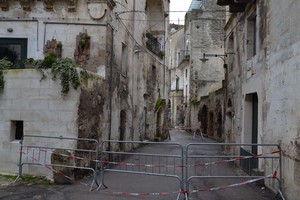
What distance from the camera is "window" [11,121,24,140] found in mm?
9568

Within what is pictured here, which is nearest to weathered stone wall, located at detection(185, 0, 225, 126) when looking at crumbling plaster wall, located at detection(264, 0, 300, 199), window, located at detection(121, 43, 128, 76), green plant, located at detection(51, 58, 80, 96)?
window, located at detection(121, 43, 128, 76)

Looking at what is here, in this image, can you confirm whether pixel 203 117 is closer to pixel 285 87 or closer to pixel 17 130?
pixel 17 130

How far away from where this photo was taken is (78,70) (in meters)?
9.02

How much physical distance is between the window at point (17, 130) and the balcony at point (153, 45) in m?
11.8

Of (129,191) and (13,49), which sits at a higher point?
(13,49)

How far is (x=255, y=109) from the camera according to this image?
10352mm

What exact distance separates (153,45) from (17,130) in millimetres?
13302

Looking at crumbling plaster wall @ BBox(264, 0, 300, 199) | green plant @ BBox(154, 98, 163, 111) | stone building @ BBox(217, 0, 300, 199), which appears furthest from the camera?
green plant @ BBox(154, 98, 163, 111)

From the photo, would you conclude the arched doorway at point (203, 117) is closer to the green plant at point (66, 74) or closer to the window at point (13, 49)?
the window at point (13, 49)

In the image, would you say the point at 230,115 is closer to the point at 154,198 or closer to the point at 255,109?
the point at 255,109

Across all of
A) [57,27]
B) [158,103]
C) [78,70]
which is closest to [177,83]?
[158,103]

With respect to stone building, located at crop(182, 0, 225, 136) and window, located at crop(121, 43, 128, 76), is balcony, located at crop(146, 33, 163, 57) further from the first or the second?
stone building, located at crop(182, 0, 225, 136)

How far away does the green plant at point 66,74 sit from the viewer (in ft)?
28.9

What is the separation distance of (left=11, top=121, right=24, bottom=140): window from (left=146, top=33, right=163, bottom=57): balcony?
11.8 meters
